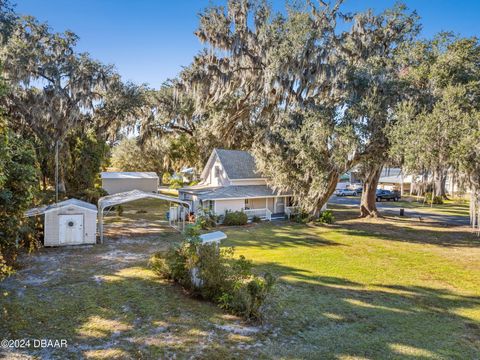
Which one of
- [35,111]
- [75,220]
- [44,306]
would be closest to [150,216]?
[75,220]

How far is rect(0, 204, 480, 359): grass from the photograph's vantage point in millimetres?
7496

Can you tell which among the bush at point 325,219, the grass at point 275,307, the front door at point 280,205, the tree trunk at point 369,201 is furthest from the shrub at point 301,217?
the grass at point 275,307

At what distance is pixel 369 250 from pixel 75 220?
→ 1569 centimetres

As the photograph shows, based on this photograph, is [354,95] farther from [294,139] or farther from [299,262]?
[299,262]

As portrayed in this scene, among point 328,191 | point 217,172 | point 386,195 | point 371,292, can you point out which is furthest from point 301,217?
point 386,195

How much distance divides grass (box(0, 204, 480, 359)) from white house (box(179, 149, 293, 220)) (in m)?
7.48

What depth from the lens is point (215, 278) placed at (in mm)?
10273

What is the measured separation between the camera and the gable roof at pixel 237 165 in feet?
89.0

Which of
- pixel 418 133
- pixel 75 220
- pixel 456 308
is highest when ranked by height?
pixel 418 133

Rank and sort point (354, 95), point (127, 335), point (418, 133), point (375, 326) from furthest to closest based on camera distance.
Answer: point (354, 95), point (418, 133), point (375, 326), point (127, 335)

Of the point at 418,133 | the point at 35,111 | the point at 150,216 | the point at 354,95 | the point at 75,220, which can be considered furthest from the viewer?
the point at 150,216

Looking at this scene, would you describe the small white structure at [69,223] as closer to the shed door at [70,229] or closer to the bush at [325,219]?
the shed door at [70,229]

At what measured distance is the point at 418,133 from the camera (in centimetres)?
1800

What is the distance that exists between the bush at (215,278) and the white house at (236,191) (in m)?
12.5
